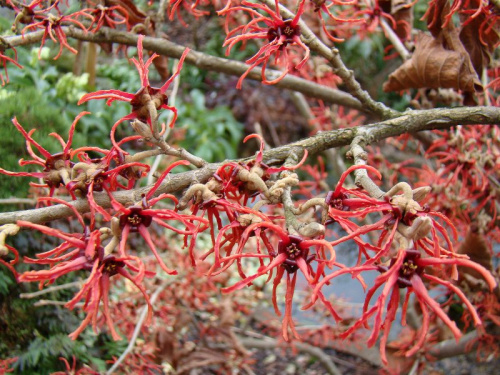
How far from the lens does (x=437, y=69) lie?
823 millimetres

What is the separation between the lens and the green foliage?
3029 millimetres

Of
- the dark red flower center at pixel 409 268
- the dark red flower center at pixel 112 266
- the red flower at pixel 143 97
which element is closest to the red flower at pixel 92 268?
the dark red flower center at pixel 112 266

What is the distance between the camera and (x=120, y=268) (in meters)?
0.42

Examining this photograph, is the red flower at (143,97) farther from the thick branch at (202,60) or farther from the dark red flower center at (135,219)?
the thick branch at (202,60)

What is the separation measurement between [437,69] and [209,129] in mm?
2358

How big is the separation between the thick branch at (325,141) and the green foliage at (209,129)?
2.34 meters

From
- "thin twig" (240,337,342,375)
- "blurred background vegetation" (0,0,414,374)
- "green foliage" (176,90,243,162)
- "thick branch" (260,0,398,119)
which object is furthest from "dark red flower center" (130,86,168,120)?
"green foliage" (176,90,243,162)

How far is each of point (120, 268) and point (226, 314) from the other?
1.15 metres

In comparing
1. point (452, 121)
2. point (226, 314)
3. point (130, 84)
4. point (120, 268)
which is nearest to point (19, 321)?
point (226, 314)

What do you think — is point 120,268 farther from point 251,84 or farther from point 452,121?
point 251,84

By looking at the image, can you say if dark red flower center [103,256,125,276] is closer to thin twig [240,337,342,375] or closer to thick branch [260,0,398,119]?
thick branch [260,0,398,119]

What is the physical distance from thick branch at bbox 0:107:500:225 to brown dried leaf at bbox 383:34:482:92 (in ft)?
0.64

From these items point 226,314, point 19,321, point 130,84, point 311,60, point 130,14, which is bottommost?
point 226,314

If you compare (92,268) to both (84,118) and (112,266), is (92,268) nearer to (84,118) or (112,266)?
(112,266)
